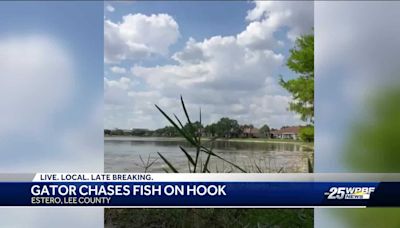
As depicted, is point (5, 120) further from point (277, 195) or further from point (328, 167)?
point (328, 167)

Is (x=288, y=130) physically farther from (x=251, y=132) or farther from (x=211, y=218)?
(x=211, y=218)

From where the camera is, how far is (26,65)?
209 cm

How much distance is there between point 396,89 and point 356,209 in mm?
574

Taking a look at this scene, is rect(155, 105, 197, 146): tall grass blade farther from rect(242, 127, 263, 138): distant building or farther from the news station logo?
the news station logo

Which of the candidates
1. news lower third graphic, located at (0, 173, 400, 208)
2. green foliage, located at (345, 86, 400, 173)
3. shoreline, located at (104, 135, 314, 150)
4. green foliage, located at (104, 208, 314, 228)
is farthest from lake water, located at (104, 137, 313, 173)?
green foliage, located at (345, 86, 400, 173)

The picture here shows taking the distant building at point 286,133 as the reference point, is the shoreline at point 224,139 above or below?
below

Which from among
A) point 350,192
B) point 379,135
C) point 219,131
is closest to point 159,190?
point 219,131

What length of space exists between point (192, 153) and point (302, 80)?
83 cm

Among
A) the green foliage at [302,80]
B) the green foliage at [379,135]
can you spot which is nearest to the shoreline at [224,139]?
the green foliage at [302,80]

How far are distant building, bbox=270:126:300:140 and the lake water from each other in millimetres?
49

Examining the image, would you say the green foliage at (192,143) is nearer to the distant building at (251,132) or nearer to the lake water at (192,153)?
the lake water at (192,153)

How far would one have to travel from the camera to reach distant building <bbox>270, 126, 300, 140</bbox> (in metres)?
2.65

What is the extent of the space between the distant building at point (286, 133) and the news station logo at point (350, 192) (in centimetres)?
70

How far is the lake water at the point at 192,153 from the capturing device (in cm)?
240
